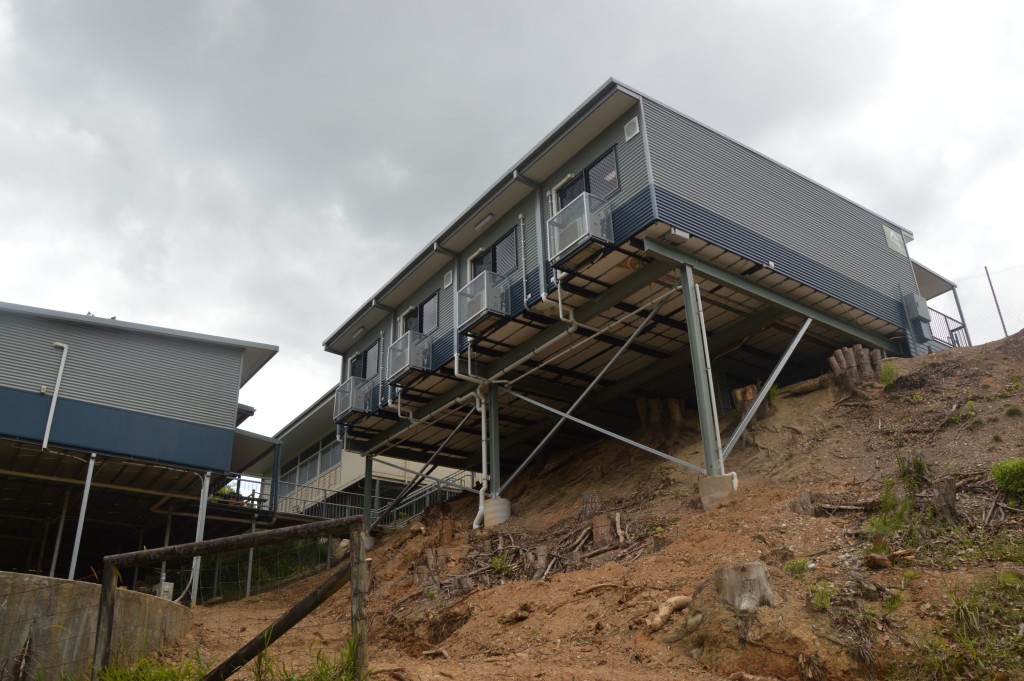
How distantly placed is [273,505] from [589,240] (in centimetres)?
1597

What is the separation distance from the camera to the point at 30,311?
23.8 metres

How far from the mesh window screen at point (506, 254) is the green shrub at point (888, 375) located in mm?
8976

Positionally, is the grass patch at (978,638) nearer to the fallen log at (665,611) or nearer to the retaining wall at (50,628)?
the fallen log at (665,611)

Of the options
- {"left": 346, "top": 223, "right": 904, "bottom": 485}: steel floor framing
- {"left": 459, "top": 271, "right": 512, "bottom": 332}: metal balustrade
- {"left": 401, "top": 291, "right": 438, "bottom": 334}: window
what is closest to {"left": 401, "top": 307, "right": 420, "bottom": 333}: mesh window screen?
{"left": 401, "top": 291, "right": 438, "bottom": 334}: window

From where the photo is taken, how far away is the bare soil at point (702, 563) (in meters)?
8.51

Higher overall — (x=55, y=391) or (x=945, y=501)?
(x=55, y=391)

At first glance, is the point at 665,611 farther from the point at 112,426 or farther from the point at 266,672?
the point at 112,426

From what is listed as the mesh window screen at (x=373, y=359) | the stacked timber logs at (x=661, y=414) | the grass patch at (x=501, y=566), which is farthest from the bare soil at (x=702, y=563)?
the mesh window screen at (x=373, y=359)

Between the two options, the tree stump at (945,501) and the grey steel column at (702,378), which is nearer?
the tree stump at (945,501)

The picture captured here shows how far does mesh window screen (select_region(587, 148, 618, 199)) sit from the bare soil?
616 centimetres

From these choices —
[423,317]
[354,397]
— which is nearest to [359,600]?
[423,317]

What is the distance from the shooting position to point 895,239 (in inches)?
991

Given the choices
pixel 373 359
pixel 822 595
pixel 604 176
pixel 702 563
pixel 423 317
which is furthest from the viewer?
pixel 373 359

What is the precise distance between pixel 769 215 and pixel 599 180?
4.35 metres
